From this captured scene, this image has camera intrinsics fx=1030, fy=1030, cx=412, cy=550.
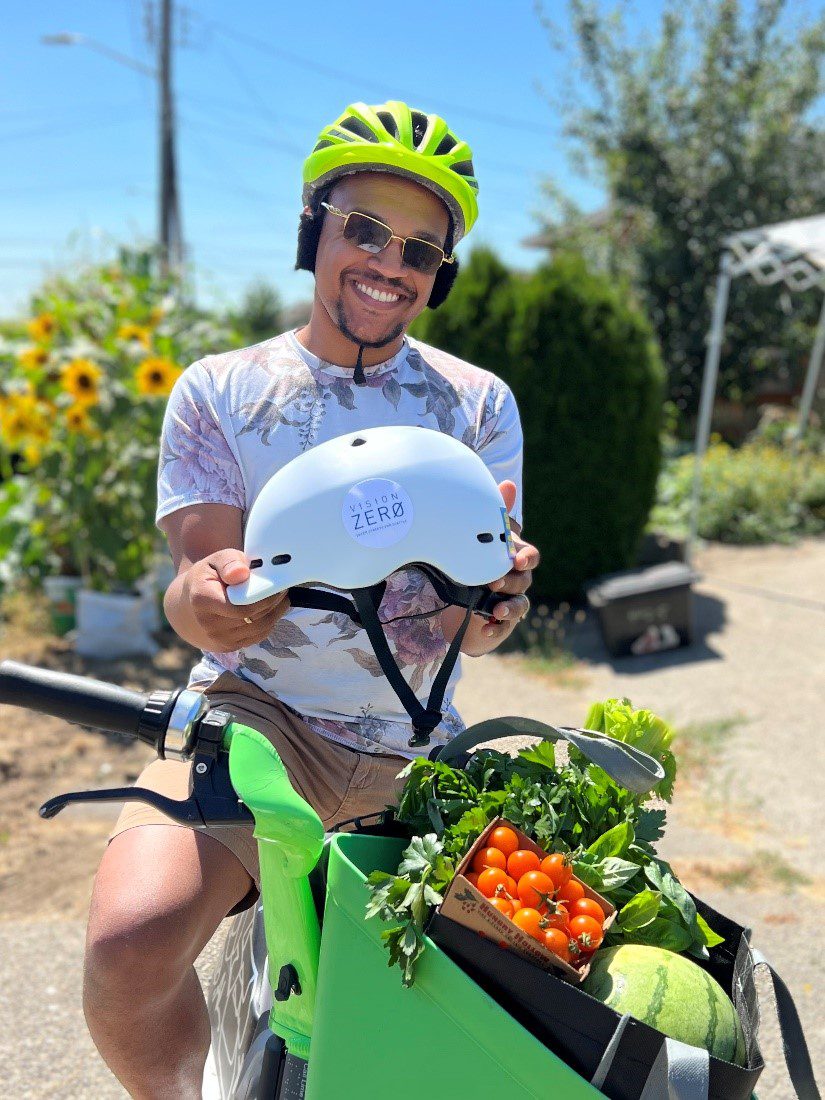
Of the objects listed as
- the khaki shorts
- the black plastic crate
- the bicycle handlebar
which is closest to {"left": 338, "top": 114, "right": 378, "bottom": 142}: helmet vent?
the khaki shorts

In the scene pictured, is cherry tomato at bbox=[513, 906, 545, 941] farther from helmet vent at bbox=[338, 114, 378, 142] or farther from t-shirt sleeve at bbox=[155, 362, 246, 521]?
helmet vent at bbox=[338, 114, 378, 142]

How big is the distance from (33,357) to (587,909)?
18.2ft

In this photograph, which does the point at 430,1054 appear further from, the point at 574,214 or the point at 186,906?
the point at 574,214

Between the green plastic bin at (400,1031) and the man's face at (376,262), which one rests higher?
the man's face at (376,262)

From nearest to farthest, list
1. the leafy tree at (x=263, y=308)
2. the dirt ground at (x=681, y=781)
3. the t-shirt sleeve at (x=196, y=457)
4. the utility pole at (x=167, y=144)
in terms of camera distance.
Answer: the t-shirt sleeve at (x=196, y=457)
the dirt ground at (x=681, y=781)
the utility pole at (x=167, y=144)
the leafy tree at (x=263, y=308)

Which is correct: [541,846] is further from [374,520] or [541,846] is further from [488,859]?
[374,520]

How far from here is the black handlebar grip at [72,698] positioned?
1.17 m

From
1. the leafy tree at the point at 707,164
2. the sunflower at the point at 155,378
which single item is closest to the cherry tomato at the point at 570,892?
the sunflower at the point at 155,378

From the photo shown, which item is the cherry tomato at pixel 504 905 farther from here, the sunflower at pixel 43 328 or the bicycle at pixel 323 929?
the sunflower at pixel 43 328

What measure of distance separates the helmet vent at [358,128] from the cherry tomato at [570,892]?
4.09 feet

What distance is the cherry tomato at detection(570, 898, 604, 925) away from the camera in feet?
3.68

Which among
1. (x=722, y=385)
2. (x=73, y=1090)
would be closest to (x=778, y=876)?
(x=73, y=1090)

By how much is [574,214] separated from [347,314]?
52.8ft

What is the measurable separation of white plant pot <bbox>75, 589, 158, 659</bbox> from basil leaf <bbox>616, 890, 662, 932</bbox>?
4.99 metres
